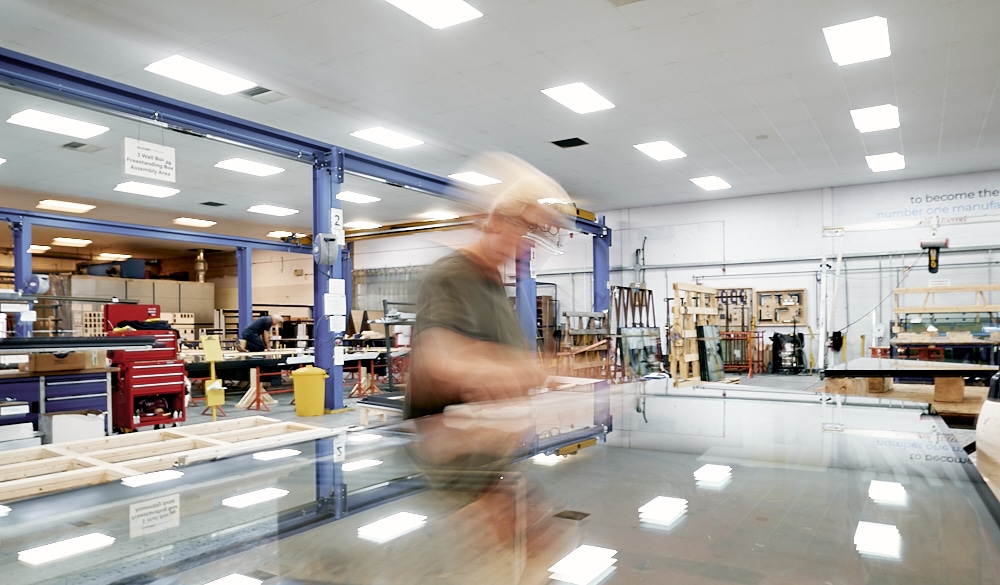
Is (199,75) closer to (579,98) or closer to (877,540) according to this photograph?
(579,98)

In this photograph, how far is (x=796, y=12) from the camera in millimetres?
5754

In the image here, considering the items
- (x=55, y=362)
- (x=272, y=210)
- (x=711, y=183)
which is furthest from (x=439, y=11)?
(x=272, y=210)

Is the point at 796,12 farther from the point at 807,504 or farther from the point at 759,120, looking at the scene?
the point at 807,504

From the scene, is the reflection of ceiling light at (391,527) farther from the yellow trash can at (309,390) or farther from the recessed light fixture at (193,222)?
the recessed light fixture at (193,222)

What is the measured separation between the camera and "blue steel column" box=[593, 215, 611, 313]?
14.5 metres

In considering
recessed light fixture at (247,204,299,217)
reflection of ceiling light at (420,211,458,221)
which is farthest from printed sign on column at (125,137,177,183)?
reflection of ceiling light at (420,211,458,221)

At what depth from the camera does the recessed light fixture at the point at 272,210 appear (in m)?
14.2

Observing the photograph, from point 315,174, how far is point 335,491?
23.5ft

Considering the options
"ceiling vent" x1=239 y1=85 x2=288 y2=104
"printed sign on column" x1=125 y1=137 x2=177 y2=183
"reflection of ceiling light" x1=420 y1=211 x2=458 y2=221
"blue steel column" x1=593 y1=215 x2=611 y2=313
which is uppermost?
"ceiling vent" x1=239 y1=85 x2=288 y2=104

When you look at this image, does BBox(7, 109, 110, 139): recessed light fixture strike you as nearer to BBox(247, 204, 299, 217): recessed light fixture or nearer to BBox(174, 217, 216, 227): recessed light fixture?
BBox(247, 204, 299, 217): recessed light fixture

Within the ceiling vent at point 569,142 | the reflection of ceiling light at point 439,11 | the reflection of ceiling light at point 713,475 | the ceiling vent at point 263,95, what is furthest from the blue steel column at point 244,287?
the reflection of ceiling light at point 713,475

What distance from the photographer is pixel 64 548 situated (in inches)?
39.2

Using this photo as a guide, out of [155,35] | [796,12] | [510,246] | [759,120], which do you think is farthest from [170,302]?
[510,246]

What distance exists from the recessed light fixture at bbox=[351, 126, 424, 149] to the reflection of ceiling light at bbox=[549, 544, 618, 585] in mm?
8602
